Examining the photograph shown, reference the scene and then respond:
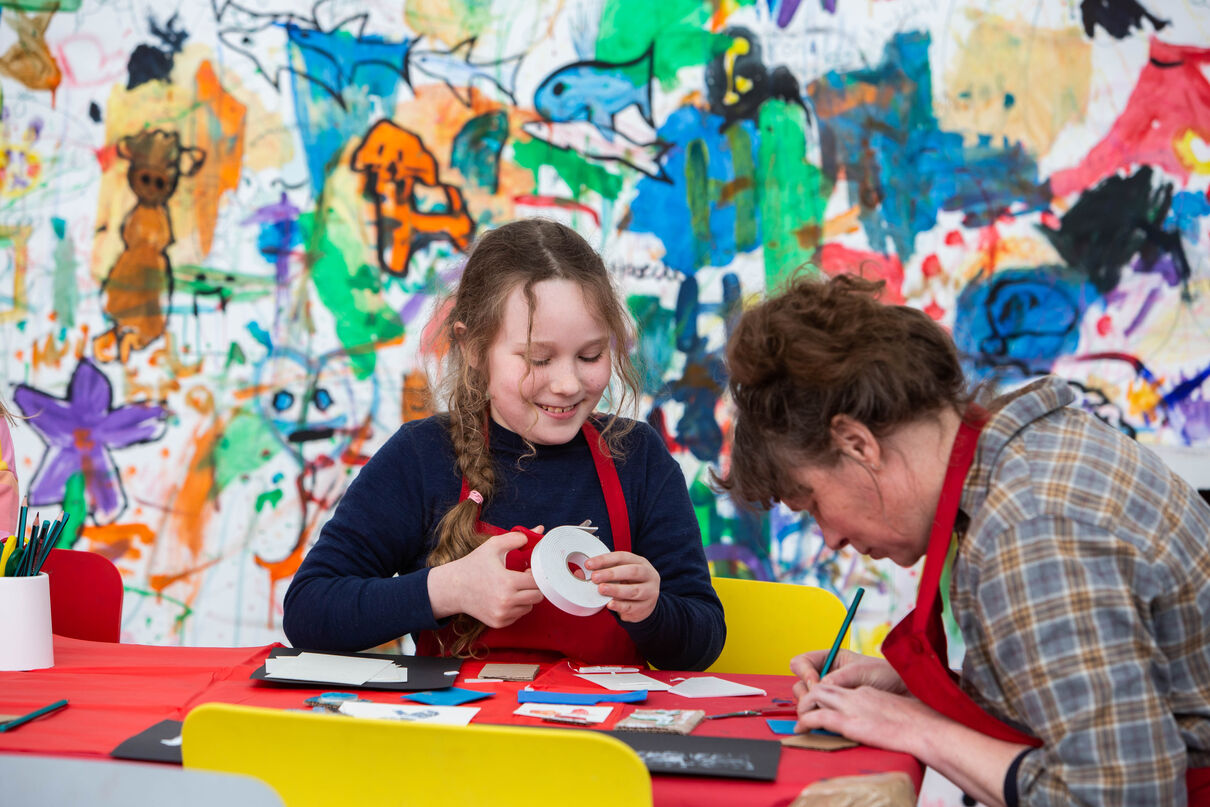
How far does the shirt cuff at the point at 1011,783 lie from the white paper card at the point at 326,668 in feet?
2.48

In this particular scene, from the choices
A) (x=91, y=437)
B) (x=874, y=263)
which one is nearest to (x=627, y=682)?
(x=874, y=263)

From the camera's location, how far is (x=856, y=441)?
112 centimetres

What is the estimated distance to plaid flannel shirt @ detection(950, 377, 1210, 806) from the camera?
919 mm

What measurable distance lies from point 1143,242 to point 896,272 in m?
0.64

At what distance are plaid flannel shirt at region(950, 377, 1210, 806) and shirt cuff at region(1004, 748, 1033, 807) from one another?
14 mm

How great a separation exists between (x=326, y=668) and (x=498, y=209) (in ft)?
5.75

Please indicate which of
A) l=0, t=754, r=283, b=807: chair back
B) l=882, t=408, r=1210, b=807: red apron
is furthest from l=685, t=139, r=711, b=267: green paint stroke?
l=0, t=754, r=283, b=807: chair back

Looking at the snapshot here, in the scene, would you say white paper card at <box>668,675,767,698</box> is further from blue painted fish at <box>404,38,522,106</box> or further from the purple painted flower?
the purple painted flower

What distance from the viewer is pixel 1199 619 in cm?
100

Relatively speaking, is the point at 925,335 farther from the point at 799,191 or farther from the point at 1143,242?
the point at 1143,242

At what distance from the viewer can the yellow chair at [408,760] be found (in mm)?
821

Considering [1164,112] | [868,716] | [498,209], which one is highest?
[1164,112]

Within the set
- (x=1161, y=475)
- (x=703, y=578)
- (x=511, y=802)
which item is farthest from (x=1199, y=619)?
(x=703, y=578)

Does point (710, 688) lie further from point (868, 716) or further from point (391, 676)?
point (391, 676)
